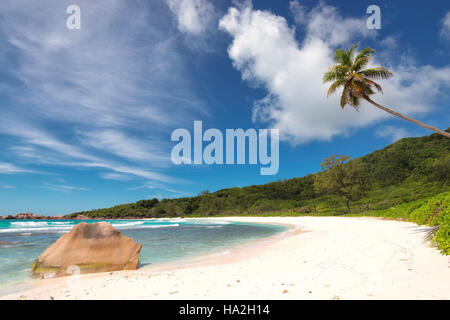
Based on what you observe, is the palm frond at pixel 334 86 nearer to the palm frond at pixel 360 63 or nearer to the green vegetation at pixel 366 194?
the palm frond at pixel 360 63

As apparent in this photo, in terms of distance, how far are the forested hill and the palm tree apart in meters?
22.5

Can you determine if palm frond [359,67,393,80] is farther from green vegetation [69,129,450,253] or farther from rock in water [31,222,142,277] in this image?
rock in water [31,222,142,277]

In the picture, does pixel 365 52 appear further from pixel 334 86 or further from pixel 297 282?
pixel 297 282

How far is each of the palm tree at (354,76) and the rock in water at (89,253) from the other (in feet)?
64.1

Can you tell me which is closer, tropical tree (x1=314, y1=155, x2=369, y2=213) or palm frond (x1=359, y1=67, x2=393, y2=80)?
palm frond (x1=359, y1=67, x2=393, y2=80)

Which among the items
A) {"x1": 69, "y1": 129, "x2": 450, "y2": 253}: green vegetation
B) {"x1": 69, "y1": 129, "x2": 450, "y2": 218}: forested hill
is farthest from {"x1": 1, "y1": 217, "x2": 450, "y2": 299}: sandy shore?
{"x1": 69, "y1": 129, "x2": 450, "y2": 218}: forested hill

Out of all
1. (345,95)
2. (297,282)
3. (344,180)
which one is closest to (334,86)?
(345,95)

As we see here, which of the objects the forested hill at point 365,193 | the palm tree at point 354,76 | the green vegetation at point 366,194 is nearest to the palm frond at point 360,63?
the palm tree at point 354,76

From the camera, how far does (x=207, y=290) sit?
4.36 m

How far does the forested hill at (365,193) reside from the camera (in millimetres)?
42000

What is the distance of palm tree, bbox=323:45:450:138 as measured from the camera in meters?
17.3

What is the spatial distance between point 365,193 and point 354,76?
1272 inches
